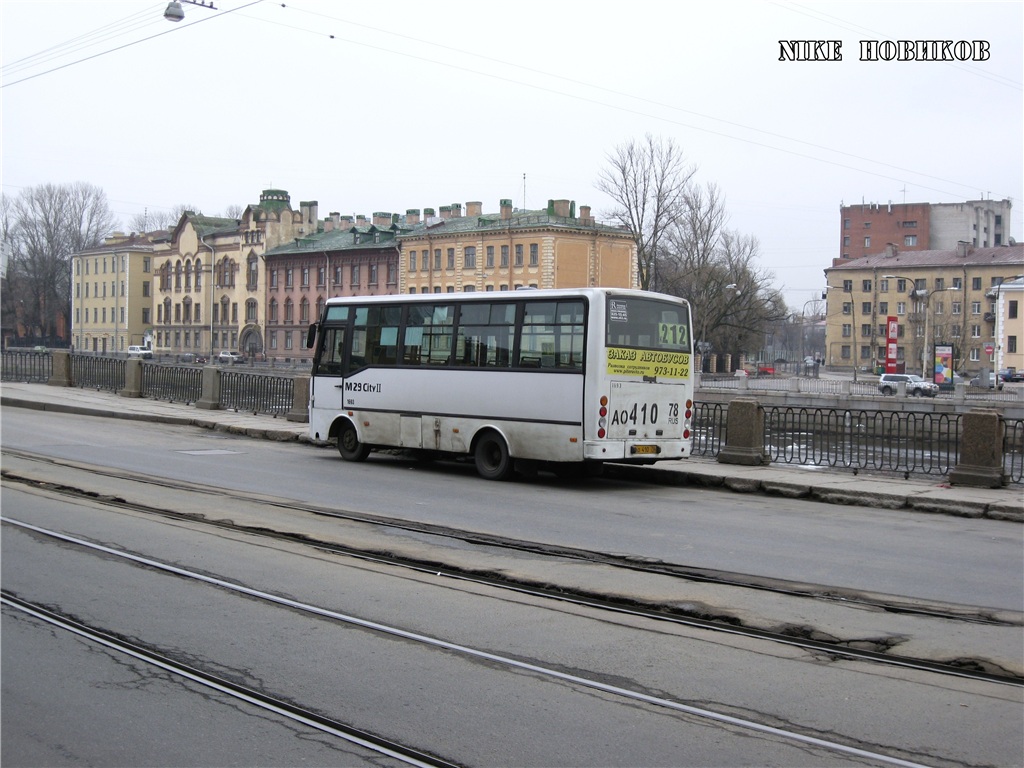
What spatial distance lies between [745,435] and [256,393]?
16.1m

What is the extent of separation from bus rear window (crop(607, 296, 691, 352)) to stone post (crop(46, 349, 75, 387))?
1119 inches

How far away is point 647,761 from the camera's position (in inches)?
196

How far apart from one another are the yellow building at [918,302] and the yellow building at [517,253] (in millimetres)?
22308

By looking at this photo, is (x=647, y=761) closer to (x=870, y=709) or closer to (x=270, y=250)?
(x=870, y=709)

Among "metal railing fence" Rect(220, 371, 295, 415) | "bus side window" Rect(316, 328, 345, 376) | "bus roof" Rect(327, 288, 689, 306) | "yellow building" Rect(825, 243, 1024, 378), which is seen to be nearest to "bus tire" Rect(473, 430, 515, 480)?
"bus roof" Rect(327, 288, 689, 306)

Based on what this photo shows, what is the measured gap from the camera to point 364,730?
5379 millimetres

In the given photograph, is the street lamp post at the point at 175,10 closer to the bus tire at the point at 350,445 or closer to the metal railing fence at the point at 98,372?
the bus tire at the point at 350,445

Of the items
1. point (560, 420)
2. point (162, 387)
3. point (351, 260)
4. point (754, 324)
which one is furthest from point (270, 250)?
point (560, 420)

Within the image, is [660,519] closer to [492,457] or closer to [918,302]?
[492,457]

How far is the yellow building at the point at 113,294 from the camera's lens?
366 feet

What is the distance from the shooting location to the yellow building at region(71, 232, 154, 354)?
112 m

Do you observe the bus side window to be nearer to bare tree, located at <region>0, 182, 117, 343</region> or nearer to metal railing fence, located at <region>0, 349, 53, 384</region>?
metal railing fence, located at <region>0, 349, 53, 384</region>

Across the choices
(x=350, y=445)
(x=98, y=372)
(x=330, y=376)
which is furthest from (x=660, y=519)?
(x=98, y=372)

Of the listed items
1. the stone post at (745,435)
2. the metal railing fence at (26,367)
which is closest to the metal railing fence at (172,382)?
the metal railing fence at (26,367)
